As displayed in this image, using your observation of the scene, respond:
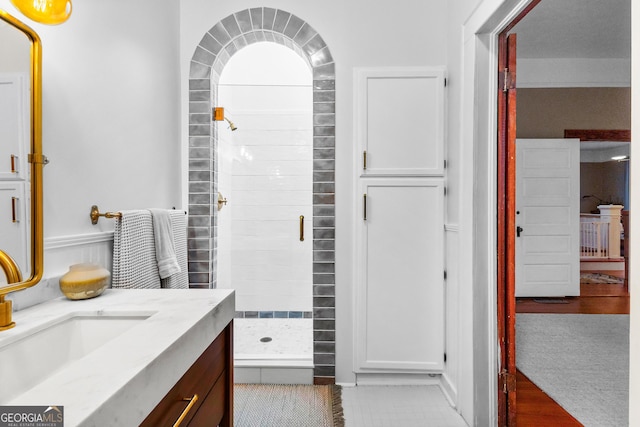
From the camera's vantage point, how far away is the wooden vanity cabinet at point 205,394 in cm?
80

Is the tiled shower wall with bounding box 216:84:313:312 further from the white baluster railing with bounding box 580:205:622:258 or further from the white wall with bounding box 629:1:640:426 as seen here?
the white baluster railing with bounding box 580:205:622:258

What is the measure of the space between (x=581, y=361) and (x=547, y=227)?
82.8 inches

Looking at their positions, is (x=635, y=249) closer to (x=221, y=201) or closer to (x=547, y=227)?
(x=221, y=201)

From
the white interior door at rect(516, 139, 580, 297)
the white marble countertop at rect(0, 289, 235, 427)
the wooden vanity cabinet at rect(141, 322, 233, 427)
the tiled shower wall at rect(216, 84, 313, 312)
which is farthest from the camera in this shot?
the white interior door at rect(516, 139, 580, 297)

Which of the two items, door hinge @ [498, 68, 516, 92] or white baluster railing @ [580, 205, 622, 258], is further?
white baluster railing @ [580, 205, 622, 258]

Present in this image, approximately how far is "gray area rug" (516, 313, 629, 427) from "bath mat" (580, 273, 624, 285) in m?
1.89

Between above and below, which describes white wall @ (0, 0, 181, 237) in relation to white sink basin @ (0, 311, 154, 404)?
above

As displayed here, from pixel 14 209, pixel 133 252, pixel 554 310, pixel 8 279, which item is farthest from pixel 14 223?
pixel 554 310

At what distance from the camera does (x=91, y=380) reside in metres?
0.62

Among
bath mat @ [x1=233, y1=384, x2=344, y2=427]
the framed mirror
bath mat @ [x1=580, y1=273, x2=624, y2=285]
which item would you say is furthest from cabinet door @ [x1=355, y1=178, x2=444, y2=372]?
bath mat @ [x1=580, y1=273, x2=624, y2=285]

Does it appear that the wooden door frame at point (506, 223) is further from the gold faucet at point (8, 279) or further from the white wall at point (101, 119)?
the gold faucet at point (8, 279)

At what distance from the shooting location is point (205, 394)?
A: 3.43ft

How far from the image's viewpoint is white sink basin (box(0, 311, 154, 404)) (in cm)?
86

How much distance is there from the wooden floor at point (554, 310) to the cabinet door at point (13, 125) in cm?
236
